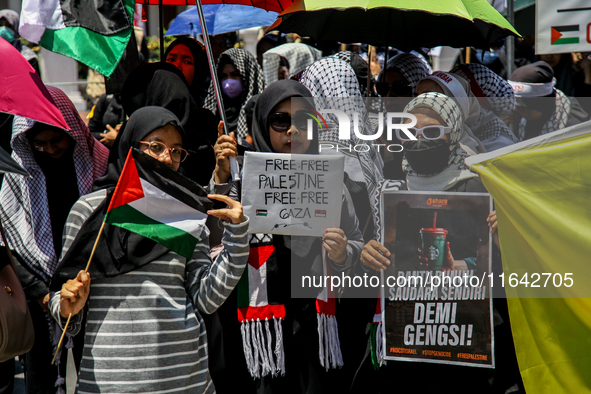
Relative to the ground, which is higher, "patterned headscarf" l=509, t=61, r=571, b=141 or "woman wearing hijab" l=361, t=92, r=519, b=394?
"patterned headscarf" l=509, t=61, r=571, b=141

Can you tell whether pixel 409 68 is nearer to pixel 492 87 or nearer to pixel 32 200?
pixel 492 87

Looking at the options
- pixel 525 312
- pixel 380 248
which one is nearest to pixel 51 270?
pixel 380 248

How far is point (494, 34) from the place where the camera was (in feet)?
14.8

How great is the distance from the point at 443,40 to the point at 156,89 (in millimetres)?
2107

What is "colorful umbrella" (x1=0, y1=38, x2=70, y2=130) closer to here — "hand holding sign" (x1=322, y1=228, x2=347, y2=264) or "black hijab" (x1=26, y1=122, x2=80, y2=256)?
"black hijab" (x1=26, y1=122, x2=80, y2=256)

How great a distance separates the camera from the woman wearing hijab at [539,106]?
488 cm

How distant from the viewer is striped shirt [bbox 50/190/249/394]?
8.06 ft

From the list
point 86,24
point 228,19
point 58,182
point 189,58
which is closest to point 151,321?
point 58,182

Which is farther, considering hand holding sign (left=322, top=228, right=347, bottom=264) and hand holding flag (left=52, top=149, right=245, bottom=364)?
hand holding sign (left=322, top=228, right=347, bottom=264)

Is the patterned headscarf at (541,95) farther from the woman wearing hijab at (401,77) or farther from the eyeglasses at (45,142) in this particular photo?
the eyeglasses at (45,142)

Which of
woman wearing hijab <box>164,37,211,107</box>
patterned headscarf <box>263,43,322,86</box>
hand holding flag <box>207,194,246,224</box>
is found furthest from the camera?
patterned headscarf <box>263,43,322,86</box>

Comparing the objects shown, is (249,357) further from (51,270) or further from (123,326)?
(51,270)

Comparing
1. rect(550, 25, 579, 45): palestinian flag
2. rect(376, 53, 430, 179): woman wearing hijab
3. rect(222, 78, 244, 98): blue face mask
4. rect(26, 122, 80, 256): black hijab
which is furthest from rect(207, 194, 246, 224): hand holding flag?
rect(222, 78, 244, 98): blue face mask

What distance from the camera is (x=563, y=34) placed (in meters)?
3.87
